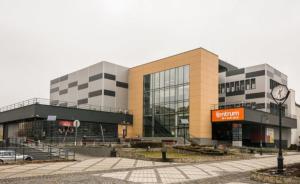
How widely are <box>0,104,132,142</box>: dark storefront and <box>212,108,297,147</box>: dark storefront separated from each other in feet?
57.3

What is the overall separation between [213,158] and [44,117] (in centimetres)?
2700

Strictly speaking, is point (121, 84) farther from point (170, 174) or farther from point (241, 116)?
point (170, 174)

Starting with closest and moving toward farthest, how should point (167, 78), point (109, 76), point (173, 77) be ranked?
point (173, 77)
point (167, 78)
point (109, 76)

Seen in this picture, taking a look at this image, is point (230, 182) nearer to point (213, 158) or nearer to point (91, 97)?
point (213, 158)

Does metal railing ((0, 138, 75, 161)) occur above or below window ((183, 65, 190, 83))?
below

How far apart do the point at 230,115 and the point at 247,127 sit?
42.3ft

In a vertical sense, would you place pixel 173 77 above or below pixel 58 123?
above

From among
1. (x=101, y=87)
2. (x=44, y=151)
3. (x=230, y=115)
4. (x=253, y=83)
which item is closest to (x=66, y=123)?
(x=101, y=87)

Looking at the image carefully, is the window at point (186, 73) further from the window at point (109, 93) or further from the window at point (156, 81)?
the window at point (109, 93)

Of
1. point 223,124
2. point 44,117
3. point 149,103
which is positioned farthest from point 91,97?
point 223,124

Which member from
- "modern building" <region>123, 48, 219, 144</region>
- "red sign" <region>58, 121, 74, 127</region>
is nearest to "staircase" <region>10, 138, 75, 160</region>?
"red sign" <region>58, 121, 74, 127</region>

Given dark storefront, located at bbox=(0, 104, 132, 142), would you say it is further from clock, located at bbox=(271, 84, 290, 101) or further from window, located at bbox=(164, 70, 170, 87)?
clock, located at bbox=(271, 84, 290, 101)

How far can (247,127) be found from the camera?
186ft

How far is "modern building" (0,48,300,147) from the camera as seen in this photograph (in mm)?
47344
